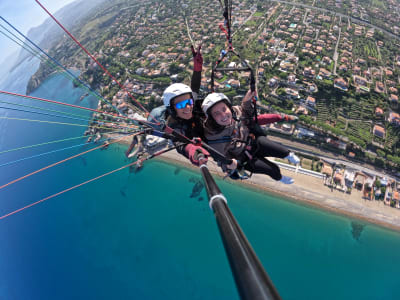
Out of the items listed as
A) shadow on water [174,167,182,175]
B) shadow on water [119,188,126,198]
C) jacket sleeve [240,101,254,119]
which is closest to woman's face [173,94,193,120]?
jacket sleeve [240,101,254,119]

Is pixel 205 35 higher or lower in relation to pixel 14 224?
higher

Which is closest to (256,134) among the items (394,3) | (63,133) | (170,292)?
(170,292)

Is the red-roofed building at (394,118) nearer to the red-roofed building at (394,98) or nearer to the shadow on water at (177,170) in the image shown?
the red-roofed building at (394,98)

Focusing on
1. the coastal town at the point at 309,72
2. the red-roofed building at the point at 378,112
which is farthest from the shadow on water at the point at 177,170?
the red-roofed building at the point at 378,112

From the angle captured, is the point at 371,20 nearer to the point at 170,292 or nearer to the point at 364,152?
the point at 364,152

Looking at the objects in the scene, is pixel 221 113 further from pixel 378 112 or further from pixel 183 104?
pixel 378 112

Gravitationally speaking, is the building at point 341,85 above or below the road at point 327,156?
above
